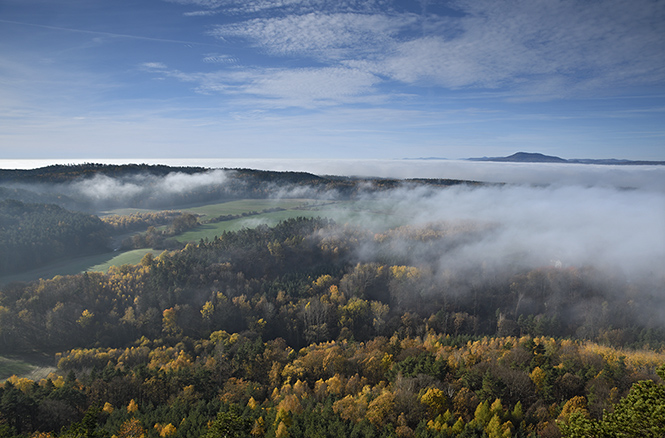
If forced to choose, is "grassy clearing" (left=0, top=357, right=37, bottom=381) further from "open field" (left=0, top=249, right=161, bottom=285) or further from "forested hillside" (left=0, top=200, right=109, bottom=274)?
"forested hillside" (left=0, top=200, right=109, bottom=274)

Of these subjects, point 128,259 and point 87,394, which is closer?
point 87,394

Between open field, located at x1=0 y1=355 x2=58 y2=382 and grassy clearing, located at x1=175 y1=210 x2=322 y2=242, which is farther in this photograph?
grassy clearing, located at x1=175 y1=210 x2=322 y2=242

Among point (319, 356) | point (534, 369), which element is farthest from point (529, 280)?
point (319, 356)

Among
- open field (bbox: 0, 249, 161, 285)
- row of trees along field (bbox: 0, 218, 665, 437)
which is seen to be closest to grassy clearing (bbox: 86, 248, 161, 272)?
open field (bbox: 0, 249, 161, 285)

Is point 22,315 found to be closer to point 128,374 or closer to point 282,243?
point 128,374

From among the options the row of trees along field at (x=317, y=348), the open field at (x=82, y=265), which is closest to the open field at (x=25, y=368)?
the row of trees along field at (x=317, y=348)

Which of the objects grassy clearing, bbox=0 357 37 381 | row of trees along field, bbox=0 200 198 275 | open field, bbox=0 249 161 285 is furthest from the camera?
row of trees along field, bbox=0 200 198 275

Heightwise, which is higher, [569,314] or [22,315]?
[22,315]

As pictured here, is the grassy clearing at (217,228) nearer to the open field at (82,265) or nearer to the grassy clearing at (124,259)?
the grassy clearing at (124,259)
